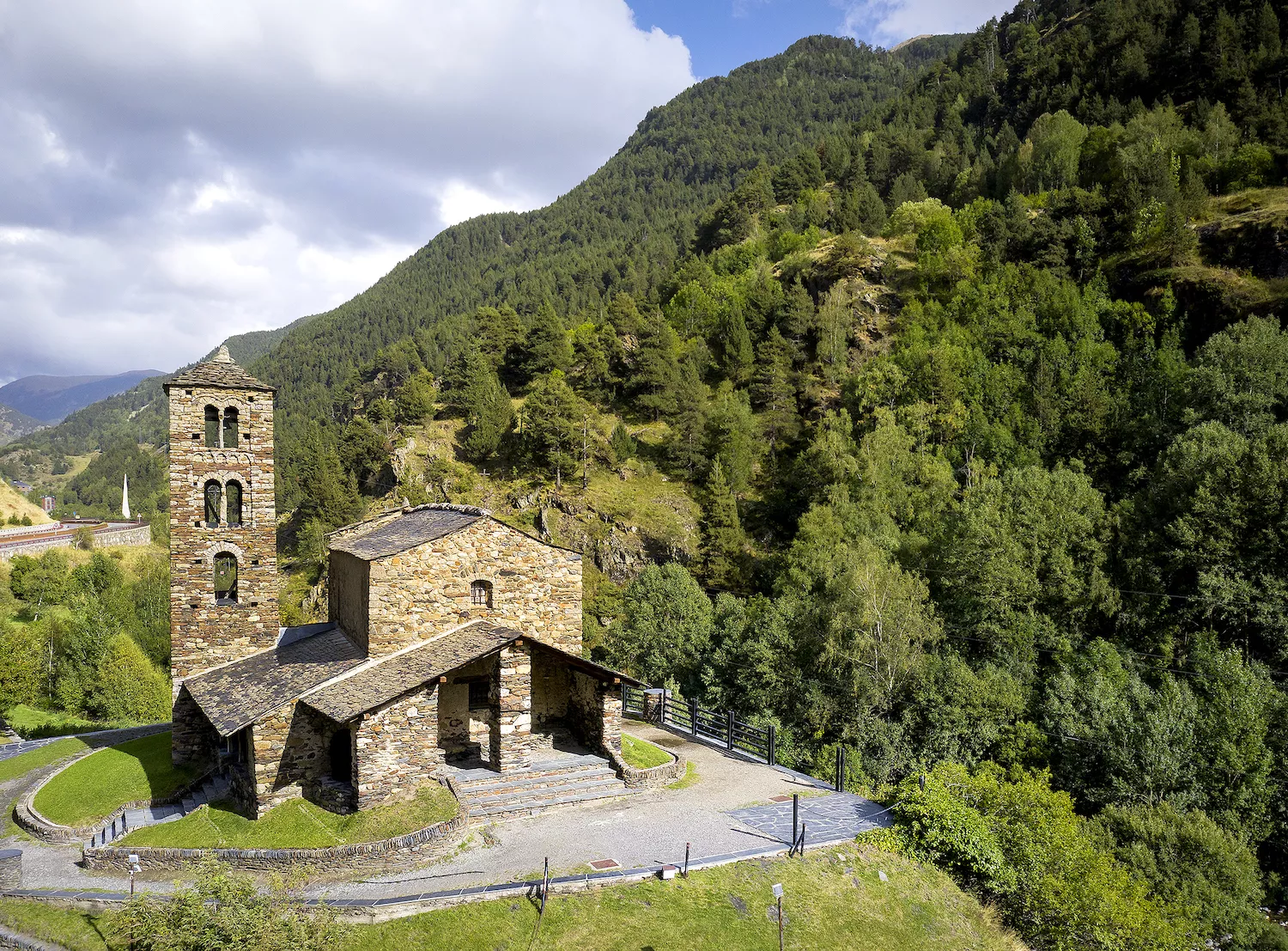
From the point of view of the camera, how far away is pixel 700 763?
2183 cm

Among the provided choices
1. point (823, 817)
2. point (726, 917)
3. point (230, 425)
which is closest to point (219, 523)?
point (230, 425)

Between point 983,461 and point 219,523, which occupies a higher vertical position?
point 983,461

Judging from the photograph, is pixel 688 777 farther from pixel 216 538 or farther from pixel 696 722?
pixel 216 538

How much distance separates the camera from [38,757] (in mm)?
26391

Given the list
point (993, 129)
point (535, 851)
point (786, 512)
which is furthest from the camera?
point (993, 129)

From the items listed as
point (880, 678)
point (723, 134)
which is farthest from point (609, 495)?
point (723, 134)

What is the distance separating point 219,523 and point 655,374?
4314 cm

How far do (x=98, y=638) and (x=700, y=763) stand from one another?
42.5 m

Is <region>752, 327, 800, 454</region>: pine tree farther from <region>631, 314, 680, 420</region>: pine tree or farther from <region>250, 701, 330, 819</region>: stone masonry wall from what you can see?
<region>250, 701, 330, 819</region>: stone masonry wall

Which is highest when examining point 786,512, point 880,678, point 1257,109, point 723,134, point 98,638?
point 723,134

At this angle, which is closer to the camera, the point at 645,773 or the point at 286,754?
the point at 286,754

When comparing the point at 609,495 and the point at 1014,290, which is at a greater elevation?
the point at 1014,290

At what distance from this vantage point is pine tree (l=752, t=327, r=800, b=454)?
62688 millimetres

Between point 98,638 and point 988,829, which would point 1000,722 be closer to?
point 988,829
